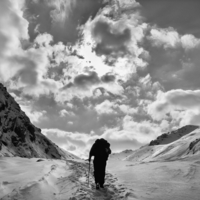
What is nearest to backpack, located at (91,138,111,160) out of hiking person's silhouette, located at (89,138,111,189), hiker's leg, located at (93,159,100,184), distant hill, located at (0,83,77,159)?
hiking person's silhouette, located at (89,138,111,189)

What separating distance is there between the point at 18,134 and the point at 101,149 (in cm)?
16066

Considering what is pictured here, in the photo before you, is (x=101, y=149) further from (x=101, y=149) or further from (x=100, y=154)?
(x=100, y=154)

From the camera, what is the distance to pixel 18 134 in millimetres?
159500

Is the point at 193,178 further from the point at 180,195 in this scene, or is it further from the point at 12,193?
the point at 12,193

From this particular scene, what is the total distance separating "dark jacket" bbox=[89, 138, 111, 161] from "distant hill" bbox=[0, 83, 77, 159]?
434 feet

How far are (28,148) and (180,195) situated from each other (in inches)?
6058

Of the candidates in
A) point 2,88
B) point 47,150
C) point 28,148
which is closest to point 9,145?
point 28,148

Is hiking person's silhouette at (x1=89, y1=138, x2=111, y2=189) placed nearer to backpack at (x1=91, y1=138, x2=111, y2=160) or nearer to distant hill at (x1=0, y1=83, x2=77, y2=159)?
backpack at (x1=91, y1=138, x2=111, y2=160)

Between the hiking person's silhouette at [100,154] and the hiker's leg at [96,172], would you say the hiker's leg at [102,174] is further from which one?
the hiker's leg at [96,172]

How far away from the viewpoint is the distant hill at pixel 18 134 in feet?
472

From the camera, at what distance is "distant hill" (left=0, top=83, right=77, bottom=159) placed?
144000 millimetres

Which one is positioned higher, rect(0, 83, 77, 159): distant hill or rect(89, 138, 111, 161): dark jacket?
rect(0, 83, 77, 159): distant hill

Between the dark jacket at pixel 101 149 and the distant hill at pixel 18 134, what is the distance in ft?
434

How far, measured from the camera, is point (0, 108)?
165750mm
